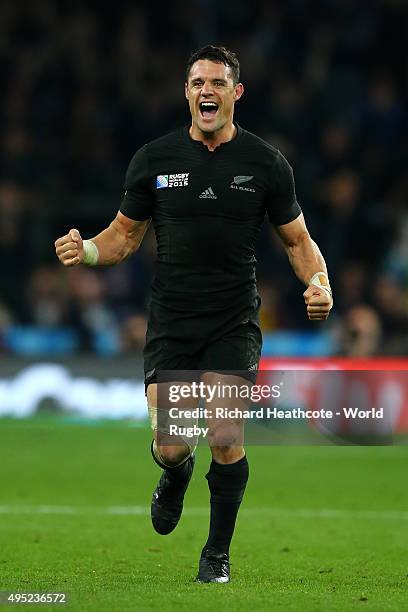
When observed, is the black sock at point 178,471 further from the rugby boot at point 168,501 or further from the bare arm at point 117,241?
the bare arm at point 117,241

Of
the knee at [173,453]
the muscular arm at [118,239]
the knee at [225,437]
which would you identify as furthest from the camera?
the muscular arm at [118,239]

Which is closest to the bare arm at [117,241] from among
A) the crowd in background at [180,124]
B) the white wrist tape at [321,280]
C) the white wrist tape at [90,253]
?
the white wrist tape at [90,253]

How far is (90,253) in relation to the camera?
22.6ft

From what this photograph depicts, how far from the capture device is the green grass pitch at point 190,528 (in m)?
6.27

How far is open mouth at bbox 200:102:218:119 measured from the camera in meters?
6.70

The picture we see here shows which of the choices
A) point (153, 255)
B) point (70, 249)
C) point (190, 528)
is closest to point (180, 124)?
point (153, 255)

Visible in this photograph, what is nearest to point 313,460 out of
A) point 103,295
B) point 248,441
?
point 103,295

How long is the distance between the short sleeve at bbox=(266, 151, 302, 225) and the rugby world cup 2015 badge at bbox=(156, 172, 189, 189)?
0.43 m

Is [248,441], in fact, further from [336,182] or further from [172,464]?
[336,182]

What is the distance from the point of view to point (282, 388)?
22.8ft

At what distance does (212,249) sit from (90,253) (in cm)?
62

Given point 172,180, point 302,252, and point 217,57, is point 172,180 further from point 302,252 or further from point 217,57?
point 302,252

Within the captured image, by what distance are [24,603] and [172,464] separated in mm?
1344

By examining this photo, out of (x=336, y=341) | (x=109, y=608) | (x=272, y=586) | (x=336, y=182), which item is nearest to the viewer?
(x=109, y=608)
